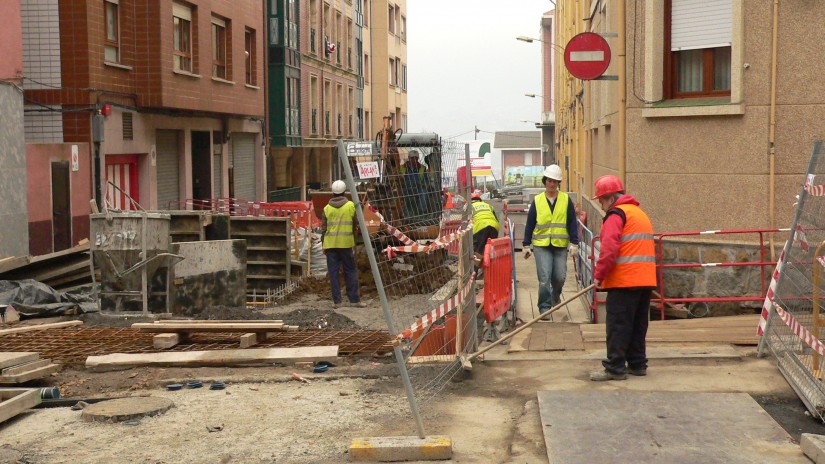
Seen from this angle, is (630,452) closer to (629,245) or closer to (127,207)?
(629,245)

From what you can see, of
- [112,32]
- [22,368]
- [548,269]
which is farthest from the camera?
[112,32]

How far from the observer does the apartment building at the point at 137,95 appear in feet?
70.1

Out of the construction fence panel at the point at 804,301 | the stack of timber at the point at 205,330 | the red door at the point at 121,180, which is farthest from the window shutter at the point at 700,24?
the red door at the point at 121,180

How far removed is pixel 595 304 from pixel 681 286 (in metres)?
1.46

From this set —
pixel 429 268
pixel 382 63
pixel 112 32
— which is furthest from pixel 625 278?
pixel 382 63

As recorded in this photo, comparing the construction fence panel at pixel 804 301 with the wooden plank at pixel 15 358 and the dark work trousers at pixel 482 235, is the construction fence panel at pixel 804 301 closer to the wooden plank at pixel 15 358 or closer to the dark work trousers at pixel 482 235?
the wooden plank at pixel 15 358

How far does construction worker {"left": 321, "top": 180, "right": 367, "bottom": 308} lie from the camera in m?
15.8

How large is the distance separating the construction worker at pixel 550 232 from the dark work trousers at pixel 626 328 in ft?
13.2

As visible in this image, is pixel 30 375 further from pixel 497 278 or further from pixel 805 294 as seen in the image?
pixel 805 294

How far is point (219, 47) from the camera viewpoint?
29734mm

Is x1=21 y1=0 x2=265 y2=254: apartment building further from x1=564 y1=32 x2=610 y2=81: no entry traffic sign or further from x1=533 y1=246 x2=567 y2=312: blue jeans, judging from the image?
x1=533 y1=246 x2=567 y2=312: blue jeans

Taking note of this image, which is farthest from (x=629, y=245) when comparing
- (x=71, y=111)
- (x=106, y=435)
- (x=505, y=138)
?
(x=505, y=138)

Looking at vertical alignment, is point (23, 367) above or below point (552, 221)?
below

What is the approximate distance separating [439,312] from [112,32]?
1720 cm
